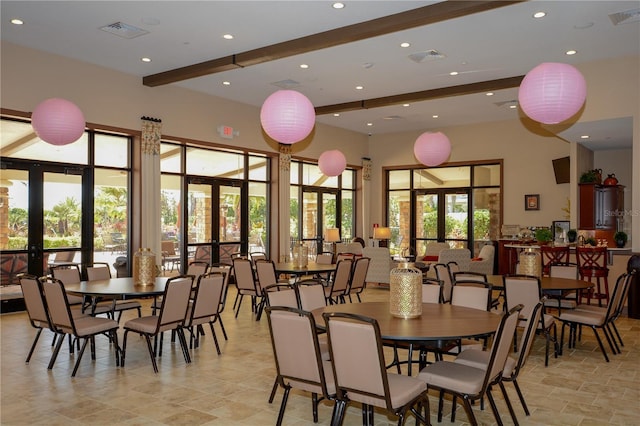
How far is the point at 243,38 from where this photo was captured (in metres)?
7.57

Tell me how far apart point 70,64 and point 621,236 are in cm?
980

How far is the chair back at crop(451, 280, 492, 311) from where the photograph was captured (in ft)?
15.8

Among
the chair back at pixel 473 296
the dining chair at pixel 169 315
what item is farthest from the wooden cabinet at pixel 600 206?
the dining chair at pixel 169 315

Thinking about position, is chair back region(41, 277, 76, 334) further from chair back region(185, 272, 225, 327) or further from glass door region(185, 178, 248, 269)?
glass door region(185, 178, 248, 269)

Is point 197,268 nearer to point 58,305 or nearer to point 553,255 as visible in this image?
point 58,305

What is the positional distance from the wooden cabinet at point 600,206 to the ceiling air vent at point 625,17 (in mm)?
4410

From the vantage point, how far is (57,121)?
668 centimetres

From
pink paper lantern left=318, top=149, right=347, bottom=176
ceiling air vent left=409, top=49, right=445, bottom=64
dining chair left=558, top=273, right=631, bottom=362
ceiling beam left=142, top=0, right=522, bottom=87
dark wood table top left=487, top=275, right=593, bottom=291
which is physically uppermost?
ceiling air vent left=409, top=49, right=445, bottom=64

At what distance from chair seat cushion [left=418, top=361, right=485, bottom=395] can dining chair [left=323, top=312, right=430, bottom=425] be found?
0.22 meters

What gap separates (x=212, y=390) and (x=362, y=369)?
206 centimetres

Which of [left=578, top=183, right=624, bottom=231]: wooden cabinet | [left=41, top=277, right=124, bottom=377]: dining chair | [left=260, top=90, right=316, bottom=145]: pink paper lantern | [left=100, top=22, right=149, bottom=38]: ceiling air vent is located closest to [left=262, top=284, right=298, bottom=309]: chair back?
[left=41, top=277, right=124, bottom=377]: dining chair

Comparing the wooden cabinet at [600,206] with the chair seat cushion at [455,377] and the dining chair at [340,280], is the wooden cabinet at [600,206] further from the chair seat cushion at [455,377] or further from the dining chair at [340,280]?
the chair seat cushion at [455,377]

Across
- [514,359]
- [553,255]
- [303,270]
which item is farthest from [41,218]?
[553,255]

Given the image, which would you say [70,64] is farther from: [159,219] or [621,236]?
[621,236]
